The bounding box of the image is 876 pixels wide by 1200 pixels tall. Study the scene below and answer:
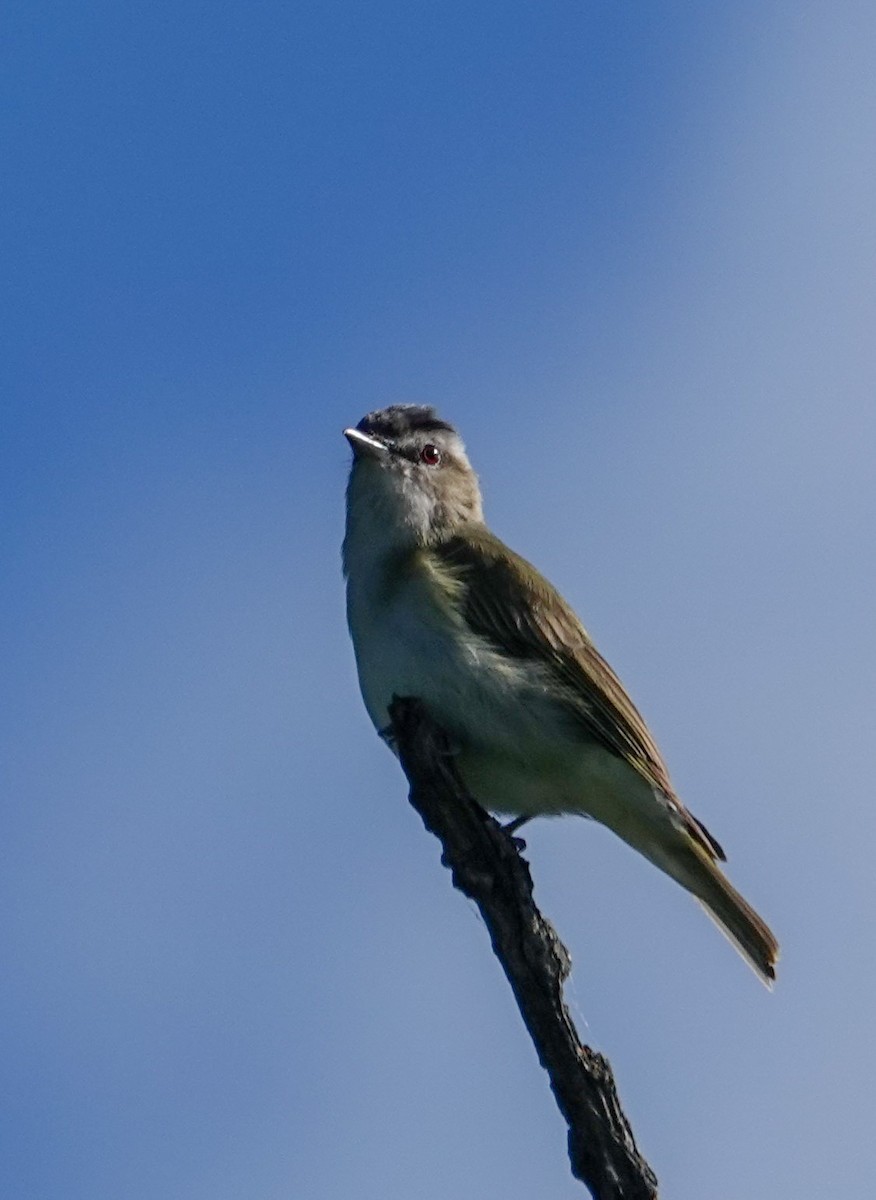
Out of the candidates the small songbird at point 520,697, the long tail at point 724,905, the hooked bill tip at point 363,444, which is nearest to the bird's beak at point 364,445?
the hooked bill tip at point 363,444

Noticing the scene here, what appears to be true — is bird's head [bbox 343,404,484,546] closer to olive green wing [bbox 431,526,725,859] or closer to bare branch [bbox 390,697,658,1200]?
olive green wing [bbox 431,526,725,859]

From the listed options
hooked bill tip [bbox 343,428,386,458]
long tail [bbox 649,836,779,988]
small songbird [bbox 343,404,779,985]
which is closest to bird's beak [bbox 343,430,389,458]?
hooked bill tip [bbox 343,428,386,458]

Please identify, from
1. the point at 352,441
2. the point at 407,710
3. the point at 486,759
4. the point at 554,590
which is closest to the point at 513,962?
the point at 407,710

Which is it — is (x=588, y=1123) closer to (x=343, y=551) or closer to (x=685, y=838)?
(x=685, y=838)

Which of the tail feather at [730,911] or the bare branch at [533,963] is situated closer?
the bare branch at [533,963]

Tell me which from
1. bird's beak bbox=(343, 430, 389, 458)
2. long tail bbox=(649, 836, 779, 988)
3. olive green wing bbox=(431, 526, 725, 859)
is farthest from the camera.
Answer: bird's beak bbox=(343, 430, 389, 458)

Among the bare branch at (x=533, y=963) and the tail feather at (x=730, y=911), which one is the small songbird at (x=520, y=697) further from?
the bare branch at (x=533, y=963)
